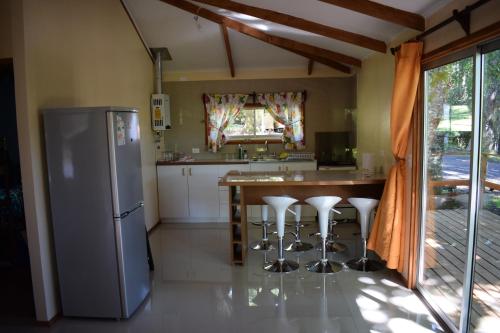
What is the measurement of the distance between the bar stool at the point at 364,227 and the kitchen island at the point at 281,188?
0.20 meters

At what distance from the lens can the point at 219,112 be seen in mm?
6488

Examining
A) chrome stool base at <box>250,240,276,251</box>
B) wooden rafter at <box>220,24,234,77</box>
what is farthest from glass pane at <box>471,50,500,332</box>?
wooden rafter at <box>220,24,234,77</box>

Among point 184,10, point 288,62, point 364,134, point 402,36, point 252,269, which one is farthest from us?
point 288,62

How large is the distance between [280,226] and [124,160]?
1817mm

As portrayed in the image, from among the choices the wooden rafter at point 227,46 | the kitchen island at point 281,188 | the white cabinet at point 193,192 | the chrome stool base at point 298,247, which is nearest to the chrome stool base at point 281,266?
the kitchen island at point 281,188

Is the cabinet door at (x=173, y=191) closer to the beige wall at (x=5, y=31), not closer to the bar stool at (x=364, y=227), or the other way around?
the bar stool at (x=364, y=227)

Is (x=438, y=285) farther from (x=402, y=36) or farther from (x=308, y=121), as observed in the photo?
(x=308, y=121)

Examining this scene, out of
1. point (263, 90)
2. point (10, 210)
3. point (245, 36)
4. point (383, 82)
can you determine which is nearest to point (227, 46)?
point (245, 36)

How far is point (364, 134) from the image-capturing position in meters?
5.25

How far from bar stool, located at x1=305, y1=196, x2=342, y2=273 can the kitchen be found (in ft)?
0.83

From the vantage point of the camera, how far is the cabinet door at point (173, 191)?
6066mm

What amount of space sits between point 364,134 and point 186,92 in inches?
124

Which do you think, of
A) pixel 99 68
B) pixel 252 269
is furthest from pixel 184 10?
pixel 252 269

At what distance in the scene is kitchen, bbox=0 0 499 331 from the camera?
293 centimetres
